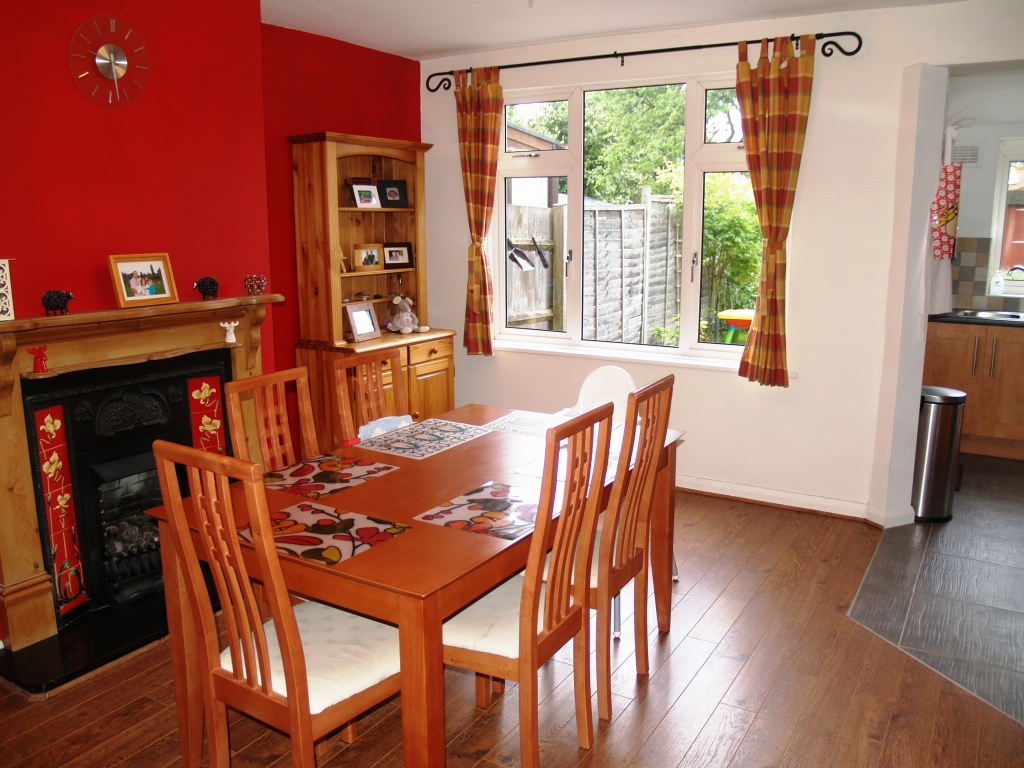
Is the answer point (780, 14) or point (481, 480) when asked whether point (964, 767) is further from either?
point (780, 14)

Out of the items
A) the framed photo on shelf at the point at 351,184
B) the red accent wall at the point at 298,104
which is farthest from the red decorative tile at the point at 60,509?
the framed photo on shelf at the point at 351,184

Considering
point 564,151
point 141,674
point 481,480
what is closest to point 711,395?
point 564,151

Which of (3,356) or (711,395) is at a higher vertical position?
(3,356)

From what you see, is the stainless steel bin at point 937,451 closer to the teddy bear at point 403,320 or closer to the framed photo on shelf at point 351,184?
the teddy bear at point 403,320

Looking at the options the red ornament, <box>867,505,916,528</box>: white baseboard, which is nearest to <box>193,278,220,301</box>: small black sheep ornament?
the red ornament

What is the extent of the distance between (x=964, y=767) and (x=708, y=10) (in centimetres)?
340

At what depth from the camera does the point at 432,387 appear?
5035mm

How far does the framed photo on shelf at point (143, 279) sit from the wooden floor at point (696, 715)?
4.33 ft

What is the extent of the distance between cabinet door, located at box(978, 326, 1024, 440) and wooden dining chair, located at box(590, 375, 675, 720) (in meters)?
3.59

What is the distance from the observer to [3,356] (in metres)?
2.67

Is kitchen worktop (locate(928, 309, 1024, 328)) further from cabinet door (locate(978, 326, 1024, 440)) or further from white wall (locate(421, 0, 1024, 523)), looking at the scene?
white wall (locate(421, 0, 1024, 523))

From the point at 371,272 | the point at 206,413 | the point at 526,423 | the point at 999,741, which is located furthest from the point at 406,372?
the point at 999,741

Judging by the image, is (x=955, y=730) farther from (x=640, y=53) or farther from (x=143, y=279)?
(x=640, y=53)

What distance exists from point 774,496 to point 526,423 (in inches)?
75.7
